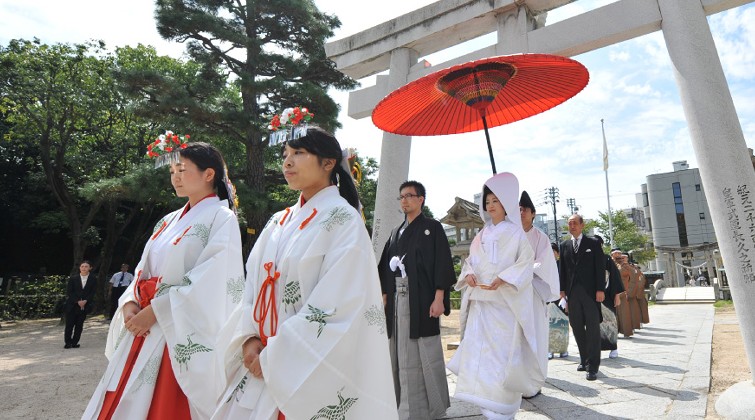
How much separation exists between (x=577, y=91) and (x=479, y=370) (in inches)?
105

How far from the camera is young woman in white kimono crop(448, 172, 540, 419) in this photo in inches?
140

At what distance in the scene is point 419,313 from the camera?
3803 millimetres

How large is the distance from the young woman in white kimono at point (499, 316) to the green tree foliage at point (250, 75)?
836cm

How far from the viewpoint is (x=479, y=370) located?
3.67m

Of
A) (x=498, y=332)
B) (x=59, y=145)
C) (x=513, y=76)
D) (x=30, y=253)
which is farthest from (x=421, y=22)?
(x=30, y=253)

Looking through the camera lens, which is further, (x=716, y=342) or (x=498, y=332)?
(x=716, y=342)

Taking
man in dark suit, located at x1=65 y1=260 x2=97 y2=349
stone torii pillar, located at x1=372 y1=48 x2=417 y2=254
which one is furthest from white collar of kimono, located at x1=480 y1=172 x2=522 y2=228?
man in dark suit, located at x1=65 y1=260 x2=97 y2=349

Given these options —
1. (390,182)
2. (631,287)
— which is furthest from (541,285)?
(631,287)

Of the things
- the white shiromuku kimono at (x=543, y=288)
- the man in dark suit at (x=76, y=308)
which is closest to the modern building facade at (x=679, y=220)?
the white shiromuku kimono at (x=543, y=288)

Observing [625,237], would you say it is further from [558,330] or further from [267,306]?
[267,306]

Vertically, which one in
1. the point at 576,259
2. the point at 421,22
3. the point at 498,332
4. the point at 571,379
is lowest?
the point at 571,379

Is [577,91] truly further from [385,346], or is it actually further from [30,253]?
[30,253]

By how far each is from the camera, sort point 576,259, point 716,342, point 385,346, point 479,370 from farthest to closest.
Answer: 1. point 716,342
2. point 576,259
3. point 479,370
4. point 385,346

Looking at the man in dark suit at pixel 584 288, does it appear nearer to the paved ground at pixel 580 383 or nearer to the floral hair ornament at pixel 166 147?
the paved ground at pixel 580 383
